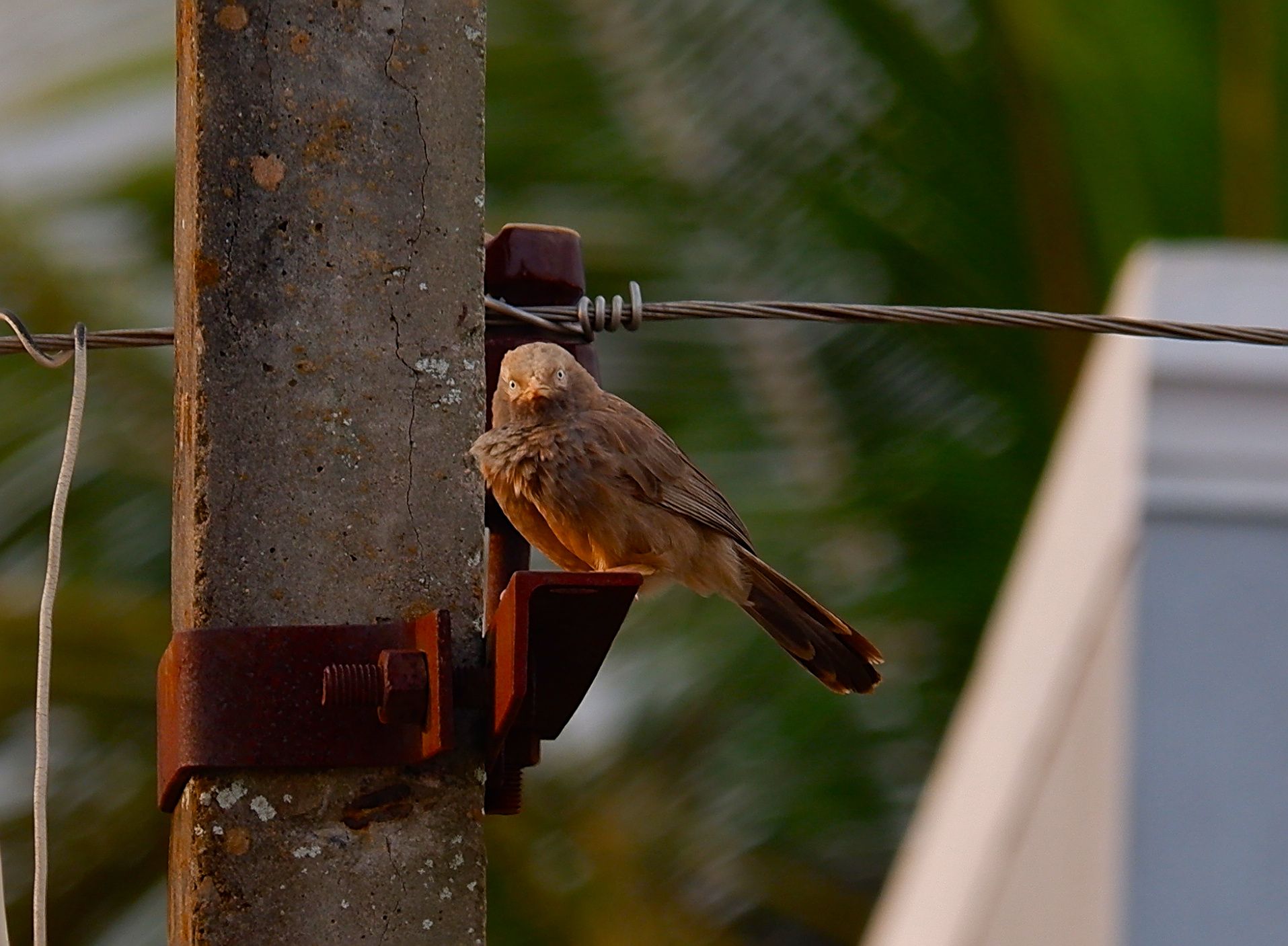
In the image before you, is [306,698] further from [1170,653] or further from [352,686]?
[1170,653]

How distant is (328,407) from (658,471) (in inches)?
40.5

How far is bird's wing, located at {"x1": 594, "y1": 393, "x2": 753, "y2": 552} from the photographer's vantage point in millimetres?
3691

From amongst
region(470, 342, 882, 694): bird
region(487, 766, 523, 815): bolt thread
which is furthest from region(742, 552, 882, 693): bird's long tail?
region(487, 766, 523, 815): bolt thread

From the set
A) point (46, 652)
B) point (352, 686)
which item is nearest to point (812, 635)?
point (352, 686)

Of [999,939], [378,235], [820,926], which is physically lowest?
[820,926]

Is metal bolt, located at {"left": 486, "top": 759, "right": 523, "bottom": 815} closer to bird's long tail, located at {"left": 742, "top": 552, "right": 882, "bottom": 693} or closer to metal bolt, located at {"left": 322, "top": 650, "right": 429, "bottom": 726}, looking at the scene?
metal bolt, located at {"left": 322, "top": 650, "right": 429, "bottom": 726}

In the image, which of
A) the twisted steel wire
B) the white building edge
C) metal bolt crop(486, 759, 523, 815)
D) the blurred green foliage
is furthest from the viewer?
the blurred green foliage

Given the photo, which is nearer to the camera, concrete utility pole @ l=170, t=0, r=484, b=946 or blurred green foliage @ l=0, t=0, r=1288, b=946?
concrete utility pole @ l=170, t=0, r=484, b=946

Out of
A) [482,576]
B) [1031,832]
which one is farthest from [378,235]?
[1031,832]

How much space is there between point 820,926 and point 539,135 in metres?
3.41

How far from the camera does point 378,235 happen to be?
2.96 m

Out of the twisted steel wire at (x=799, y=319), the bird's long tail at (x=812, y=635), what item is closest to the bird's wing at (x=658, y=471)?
the bird's long tail at (x=812, y=635)

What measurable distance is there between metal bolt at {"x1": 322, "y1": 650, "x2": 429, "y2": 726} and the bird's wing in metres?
0.96

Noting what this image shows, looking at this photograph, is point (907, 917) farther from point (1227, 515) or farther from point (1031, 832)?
point (1227, 515)
